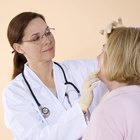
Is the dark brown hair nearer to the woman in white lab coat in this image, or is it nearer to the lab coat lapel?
the woman in white lab coat

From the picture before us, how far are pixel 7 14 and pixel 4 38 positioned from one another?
0.17 m

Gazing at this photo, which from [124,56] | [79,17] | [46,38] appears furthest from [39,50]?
[124,56]

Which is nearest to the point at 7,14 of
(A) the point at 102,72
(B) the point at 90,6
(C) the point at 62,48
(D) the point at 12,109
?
(C) the point at 62,48

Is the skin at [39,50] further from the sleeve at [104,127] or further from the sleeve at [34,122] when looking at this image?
the sleeve at [104,127]

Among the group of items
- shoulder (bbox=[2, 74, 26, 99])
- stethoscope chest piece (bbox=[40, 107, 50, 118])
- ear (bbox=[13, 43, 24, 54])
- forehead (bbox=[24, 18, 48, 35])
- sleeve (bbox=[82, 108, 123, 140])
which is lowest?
stethoscope chest piece (bbox=[40, 107, 50, 118])

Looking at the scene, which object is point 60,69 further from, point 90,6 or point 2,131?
point 2,131

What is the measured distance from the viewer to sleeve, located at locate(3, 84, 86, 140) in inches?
52.4

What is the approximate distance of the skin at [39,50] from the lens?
1.52 metres

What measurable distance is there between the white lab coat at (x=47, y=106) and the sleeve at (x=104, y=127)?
0.42 metres

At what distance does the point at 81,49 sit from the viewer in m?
1.95

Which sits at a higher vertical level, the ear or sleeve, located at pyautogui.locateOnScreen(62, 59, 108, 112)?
the ear

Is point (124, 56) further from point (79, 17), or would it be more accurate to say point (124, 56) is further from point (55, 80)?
point (79, 17)

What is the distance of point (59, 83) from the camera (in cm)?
159

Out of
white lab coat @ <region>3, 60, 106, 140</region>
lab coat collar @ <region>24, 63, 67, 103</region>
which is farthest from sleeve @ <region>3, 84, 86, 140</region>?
lab coat collar @ <region>24, 63, 67, 103</region>
